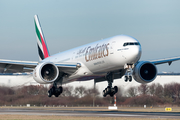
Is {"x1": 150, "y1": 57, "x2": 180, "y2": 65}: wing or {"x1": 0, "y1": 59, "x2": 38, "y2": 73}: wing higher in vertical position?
{"x1": 150, "y1": 57, "x2": 180, "y2": 65}: wing

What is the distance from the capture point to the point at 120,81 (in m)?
69.2

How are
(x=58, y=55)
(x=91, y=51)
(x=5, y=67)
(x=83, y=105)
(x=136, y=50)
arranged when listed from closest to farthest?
1. (x=136, y=50)
2. (x=91, y=51)
3. (x=5, y=67)
4. (x=58, y=55)
5. (x=83, y=105)

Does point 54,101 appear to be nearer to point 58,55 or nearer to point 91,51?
point 58,55

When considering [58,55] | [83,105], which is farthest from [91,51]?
[83,105]

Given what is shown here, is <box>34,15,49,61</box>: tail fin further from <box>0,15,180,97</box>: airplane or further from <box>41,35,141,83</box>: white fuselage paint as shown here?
<box>41,35,141,83</box>: white fuselage paint

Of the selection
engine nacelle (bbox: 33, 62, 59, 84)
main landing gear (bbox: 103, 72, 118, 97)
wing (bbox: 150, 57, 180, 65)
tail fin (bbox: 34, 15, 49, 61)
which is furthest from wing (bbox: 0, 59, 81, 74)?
wing (bbox: 150, 57, 180, 65)

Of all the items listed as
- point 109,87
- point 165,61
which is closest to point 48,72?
point 109,87

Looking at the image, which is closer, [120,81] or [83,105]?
[83,105]

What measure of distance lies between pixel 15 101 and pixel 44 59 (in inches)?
628

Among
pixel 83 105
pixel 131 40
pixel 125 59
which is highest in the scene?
pixel 131 40

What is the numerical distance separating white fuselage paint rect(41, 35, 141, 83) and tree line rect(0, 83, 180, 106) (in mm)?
16288

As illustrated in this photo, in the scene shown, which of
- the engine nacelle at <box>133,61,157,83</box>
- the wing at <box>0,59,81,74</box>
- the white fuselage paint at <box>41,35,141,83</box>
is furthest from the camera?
the engine nacelle at <box>133,61,157,83</box>

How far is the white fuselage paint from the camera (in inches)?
1356

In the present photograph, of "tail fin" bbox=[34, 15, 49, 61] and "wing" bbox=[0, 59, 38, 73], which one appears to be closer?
"wing" bbox=[0, 59, 38, 73]
